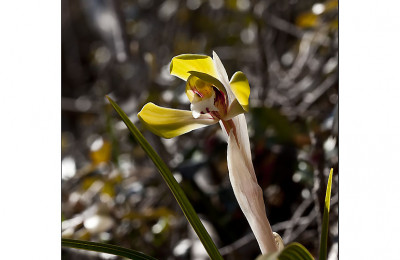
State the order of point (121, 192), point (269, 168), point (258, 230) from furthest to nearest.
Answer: point (121, 192) → point (269, 168) → point (258, 230)

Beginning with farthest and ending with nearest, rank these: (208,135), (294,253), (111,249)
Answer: (208,135) → (111,249) → (294,253)

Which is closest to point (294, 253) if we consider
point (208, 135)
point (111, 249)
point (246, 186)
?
point (246, 186)

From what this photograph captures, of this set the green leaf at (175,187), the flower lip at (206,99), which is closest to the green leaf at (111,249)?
the green leaf at (175,187)

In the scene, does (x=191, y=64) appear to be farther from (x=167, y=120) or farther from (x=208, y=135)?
(x=208, y=135)
